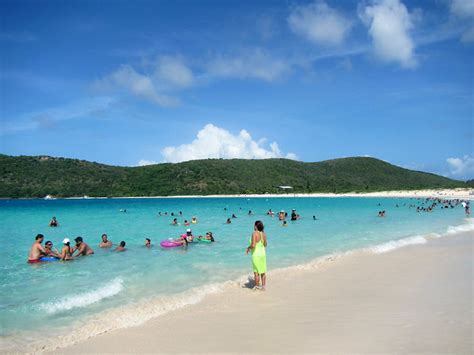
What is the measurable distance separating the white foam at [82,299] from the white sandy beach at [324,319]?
2.62m

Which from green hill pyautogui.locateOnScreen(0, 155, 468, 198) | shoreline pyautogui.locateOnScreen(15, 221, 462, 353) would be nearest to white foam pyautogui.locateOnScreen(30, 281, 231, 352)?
shoreline pyautogui.locateOnScreen(15, 221, 462, 353)

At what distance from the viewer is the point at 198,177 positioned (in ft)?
411

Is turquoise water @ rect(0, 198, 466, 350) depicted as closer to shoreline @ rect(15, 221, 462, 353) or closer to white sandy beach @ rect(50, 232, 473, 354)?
shoreline @ rect(15, 221, 462, 353)

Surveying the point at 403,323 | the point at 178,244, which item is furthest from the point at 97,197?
the point at 403,323

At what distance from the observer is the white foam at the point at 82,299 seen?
9008mm

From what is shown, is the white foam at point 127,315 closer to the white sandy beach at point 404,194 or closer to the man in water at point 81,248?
the man in water at point 81,248

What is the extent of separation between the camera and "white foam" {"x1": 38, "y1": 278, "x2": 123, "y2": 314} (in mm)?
9008

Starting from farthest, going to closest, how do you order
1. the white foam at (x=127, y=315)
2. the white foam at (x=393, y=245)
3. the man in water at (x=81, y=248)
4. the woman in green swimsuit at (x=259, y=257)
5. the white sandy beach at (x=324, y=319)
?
the man in water at (x=81, y=248), the white foam at (x=393, y=245), the woman in green swimsuit at (x=259, y=257), the white foam at (x=127, y=315), the white sandy beach at (x=324, y=319)

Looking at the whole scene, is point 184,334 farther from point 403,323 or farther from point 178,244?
point 178,244

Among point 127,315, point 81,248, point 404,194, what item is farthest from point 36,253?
point 404,194

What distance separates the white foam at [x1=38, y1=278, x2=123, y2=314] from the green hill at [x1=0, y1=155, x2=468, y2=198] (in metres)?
104

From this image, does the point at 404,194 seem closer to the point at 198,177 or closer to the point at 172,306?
the point at 198,177

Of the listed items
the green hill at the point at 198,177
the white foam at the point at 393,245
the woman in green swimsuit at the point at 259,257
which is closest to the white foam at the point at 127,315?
the woman in green swimsuit at the point at 259,257

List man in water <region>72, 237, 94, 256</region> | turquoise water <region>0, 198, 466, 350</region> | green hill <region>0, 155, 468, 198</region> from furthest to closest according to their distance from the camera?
green hill <region>0, 155, 468, 198</region>, man in water <region>72, 237, 94, 256</region>, turquoise water <region>0, 198, 466, 350</region>
